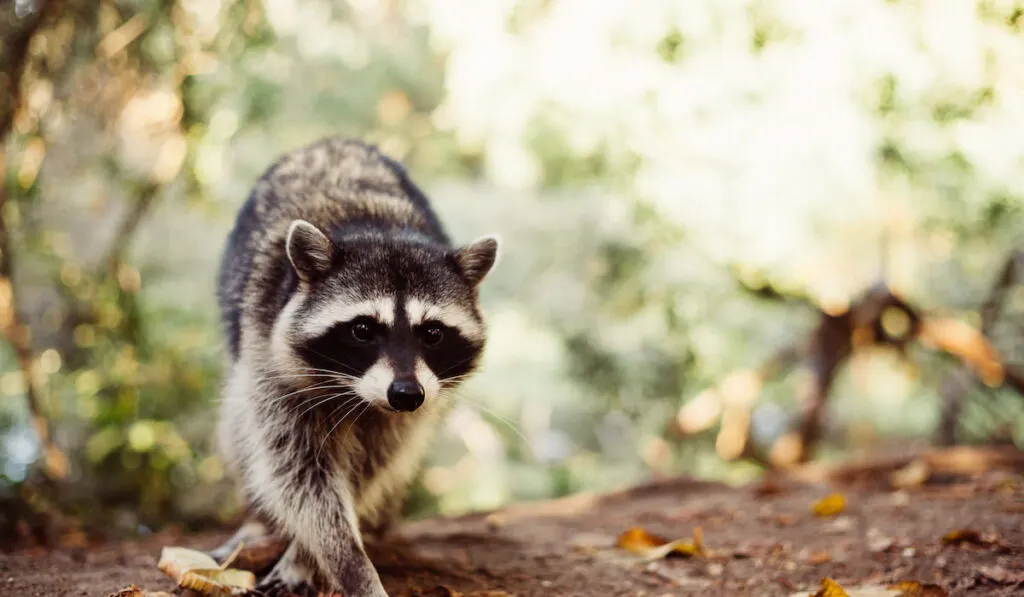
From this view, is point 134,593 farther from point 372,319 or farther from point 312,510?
point 372,319

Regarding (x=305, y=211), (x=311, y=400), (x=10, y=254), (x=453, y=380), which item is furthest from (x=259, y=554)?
(x=10, y=254)

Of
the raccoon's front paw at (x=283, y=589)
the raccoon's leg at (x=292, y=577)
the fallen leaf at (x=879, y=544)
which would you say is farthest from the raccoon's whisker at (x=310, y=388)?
the fallen leaf at (x=879, y=544)

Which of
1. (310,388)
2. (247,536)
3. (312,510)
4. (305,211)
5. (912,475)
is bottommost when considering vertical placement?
(912,475)

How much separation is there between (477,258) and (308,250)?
625mm

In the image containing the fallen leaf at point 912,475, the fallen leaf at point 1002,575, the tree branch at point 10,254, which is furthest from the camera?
the fallen leaf at point 912,475

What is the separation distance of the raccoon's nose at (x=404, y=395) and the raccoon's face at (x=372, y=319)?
0.8 inches

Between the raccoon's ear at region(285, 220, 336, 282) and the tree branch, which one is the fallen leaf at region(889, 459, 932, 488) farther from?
the tree branch

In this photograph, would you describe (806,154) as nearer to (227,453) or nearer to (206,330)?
(227,453)

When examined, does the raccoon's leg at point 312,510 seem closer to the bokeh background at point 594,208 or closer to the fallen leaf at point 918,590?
the bokeh background at point 594,208

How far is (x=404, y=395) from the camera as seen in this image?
237 cm

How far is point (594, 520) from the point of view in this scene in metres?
3.97

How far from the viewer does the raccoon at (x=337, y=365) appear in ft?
8.45

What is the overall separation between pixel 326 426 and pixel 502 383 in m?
5.43

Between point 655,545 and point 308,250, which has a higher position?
point 308,250
